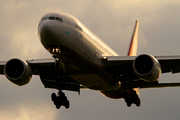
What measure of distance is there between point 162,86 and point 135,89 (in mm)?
2574

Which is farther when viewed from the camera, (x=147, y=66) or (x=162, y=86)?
(x=162, y=86)

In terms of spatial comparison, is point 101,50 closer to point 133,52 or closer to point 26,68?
point 26,68

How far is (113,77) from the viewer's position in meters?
29.8

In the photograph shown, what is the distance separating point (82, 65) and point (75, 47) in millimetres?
1834

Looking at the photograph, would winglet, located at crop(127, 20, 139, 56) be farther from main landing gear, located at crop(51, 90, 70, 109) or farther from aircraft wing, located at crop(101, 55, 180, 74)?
aircraft wing, located at crop(101, 55, 180, 74)

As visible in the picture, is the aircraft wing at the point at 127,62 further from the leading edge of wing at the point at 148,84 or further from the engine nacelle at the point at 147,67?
the leading edge of wing at the point at 148,84

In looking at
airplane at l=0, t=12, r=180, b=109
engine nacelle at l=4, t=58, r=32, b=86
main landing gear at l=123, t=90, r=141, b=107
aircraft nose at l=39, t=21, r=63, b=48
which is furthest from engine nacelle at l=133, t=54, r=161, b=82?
engine nacelle at l=4, t=58, r=32, b=86

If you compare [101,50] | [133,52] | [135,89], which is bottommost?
[135,89]

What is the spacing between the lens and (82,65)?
1049 inches

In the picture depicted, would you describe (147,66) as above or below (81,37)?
below

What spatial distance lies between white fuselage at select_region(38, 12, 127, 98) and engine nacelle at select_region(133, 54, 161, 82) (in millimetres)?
2751

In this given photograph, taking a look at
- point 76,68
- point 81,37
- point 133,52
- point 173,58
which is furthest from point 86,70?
point 133,52

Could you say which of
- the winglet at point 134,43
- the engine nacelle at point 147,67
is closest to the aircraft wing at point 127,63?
the engine nacelle at point 147,67

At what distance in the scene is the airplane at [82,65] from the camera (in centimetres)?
2470
